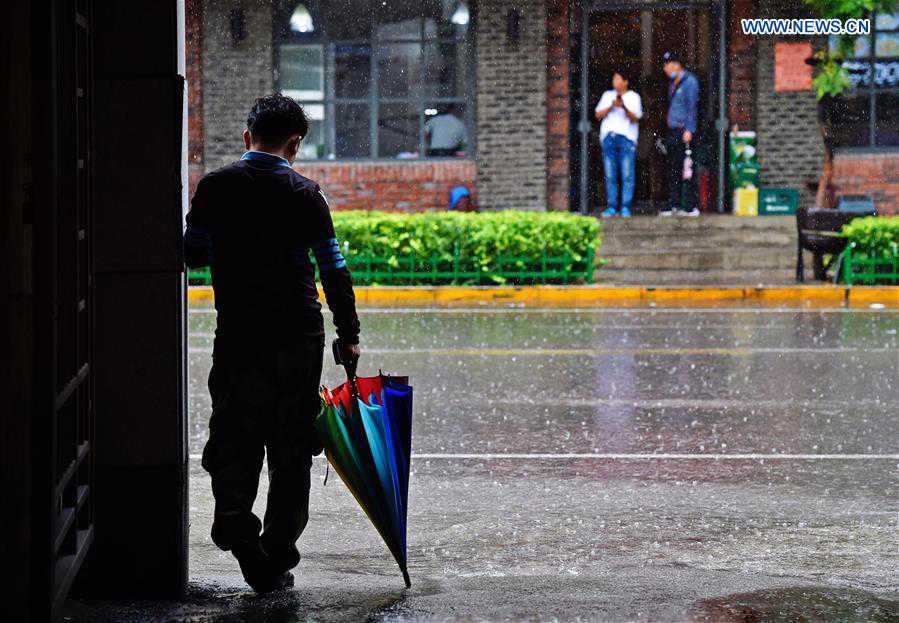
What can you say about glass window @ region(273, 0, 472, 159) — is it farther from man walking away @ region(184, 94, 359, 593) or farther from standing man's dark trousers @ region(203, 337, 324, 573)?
standing man's dark trousers @ region(203, 337, 324, 573)

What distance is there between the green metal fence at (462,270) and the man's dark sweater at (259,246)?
13.0 m

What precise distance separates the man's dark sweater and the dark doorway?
1821 centimetres

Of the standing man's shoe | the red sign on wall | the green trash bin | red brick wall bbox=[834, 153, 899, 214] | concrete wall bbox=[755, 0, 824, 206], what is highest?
the red sign on wall

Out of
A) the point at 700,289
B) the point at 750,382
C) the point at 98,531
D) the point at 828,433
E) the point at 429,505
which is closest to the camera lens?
the point at 98,531

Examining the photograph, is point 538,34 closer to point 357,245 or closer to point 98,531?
point 357,245

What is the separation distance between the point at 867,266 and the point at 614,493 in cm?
1175

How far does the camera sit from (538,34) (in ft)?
74.4

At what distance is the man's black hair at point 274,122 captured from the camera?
5.14 meters

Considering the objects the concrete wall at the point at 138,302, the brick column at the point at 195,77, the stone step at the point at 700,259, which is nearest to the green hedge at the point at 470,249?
the stone step at the point at 700,259

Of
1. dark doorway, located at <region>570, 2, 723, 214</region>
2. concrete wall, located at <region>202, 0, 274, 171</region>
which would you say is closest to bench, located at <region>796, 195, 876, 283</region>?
dark doorway, located at <region>570, 2, 723, 214</region>

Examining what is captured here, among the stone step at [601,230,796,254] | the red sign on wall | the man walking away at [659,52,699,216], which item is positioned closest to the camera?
the stone step at [601,230,796,254]

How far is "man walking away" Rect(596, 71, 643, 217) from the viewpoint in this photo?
21344 millimetres

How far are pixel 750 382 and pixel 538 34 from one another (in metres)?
12.4

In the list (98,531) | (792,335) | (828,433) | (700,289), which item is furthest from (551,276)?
(98,531)
